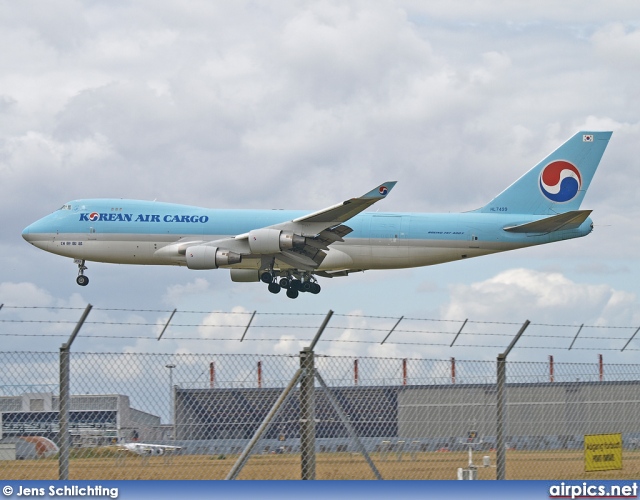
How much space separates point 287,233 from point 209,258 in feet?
11.4

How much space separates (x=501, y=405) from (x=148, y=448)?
4.50 meters

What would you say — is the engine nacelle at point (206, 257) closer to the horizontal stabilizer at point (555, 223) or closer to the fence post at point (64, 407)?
the horizontal stabilizer at point (555, 223)

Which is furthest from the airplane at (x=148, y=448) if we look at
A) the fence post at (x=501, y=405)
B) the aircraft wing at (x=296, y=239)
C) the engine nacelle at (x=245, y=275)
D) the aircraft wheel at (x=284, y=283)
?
the engine nacelle at (x=245, y=275)

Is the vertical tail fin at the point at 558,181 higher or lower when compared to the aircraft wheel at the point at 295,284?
higher

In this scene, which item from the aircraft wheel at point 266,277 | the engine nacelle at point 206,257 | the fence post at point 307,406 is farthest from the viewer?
the aircraft wheel at point 266,277

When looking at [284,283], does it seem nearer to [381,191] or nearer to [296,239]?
[296,239]

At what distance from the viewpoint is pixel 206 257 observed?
152 ft

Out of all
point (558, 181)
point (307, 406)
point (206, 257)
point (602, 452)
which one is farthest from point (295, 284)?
point (307, 406)

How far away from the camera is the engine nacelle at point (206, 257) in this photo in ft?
152

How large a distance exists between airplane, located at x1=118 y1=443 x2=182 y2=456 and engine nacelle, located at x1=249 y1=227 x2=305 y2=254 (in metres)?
33.8

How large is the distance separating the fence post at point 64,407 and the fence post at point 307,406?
268 centimetres

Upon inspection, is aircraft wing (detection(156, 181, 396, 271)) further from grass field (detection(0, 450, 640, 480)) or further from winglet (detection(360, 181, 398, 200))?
grass field (detection(0, 450, 640, 480))

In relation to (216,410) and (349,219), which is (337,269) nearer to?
(349,219)

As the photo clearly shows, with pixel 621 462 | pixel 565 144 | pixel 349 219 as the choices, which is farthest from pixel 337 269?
pixel 621 462
